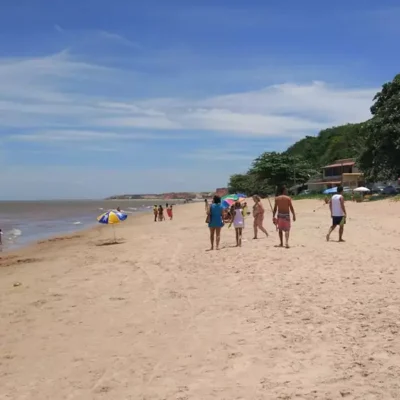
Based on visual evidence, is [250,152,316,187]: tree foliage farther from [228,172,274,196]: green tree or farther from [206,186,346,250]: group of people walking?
[206,186,346,250]: group of people walking

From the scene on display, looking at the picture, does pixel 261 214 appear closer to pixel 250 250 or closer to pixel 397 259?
pixel 250 250

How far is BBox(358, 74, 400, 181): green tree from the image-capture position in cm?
3774

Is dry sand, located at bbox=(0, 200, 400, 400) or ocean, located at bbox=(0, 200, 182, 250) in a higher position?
dry sand, located at bbox=(0, 200, 400, 400)

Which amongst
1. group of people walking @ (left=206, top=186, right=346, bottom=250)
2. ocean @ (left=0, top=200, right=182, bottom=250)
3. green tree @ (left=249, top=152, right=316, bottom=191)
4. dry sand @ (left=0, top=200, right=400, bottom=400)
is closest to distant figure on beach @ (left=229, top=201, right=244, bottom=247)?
group of people walking @ (left=206, top=186, right=346, bottom=250)

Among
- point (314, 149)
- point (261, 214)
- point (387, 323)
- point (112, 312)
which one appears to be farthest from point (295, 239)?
point (314, 149)

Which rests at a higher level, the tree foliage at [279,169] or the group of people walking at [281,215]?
the tree foliage at [279,169]

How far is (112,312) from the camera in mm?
7527

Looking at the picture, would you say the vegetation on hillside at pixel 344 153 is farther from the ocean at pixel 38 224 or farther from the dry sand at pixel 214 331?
the dry sand at pixel 214 331

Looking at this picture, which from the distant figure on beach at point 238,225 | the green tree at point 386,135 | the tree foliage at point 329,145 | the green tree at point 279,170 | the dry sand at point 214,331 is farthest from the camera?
the tree foliage at point 329,145

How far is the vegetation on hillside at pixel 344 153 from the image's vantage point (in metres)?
38.6

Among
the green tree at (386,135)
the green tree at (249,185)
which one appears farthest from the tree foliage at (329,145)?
the green tree at (386,135)

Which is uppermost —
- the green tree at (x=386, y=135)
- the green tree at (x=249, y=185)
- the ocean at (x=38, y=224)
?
the green tree at (x=386, y=135)

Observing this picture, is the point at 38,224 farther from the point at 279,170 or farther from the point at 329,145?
the point at 329,145

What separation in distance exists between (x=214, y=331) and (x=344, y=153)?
84796 mm
